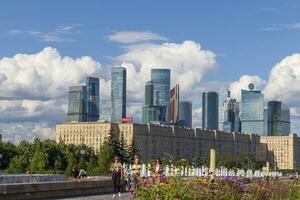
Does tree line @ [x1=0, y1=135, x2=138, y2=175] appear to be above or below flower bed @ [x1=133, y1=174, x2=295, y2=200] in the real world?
below

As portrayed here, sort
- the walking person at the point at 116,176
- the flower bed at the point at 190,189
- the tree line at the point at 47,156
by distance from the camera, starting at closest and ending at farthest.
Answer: the flower bed at the point at 190,189 < the walking person at the point at 116,176 < the tree line at the point at 47,156

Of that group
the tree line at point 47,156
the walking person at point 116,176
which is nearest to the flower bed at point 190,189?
the walking person at point 116,176

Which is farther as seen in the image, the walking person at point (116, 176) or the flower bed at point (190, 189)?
the walking person at point (116, 176)

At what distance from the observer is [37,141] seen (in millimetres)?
106875

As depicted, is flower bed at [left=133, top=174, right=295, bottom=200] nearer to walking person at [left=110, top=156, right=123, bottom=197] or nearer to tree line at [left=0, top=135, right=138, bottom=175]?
walking person at [left=110, top=156, right=123, bottom=197]

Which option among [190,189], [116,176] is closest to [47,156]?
[116,176]

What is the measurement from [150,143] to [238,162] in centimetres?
2766

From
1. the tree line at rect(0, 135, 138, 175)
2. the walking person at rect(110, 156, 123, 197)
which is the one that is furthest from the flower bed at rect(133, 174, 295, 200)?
the tree line at rect(0, 135, 138, 175)

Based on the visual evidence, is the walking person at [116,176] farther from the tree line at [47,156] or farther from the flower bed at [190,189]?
the tree line at [47,156]

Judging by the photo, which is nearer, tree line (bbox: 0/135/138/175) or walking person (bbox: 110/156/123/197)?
walking person (bbox: 110/156/123/197)

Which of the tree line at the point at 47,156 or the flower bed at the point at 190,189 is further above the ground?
the flower bed at the point at 190,189

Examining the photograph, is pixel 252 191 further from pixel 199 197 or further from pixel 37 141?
pixel 37 141

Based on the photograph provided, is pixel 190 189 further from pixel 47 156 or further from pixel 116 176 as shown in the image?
pixel 47 156

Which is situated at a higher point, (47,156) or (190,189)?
(190,189)
